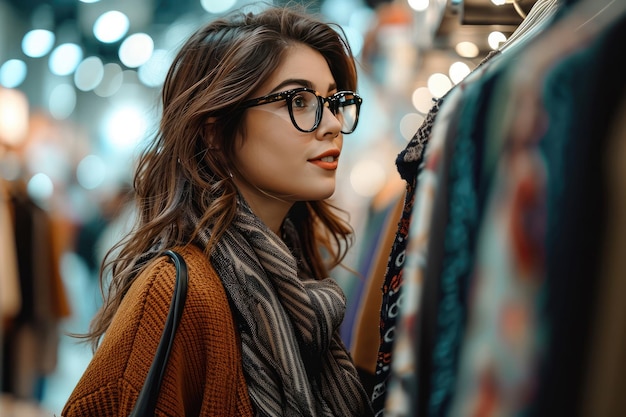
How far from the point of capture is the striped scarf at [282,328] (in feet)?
2.88

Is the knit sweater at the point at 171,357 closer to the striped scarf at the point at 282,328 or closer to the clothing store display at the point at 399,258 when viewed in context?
the striped scarf at the point at 282,328

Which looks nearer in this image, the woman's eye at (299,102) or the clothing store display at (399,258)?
the clothing store display at (399,258)

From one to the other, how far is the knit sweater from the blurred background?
1.17 metres

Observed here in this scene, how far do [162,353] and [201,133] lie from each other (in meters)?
0.41

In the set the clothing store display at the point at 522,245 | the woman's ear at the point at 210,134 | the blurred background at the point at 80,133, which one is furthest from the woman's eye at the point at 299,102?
the blurred background at the point at 80,133

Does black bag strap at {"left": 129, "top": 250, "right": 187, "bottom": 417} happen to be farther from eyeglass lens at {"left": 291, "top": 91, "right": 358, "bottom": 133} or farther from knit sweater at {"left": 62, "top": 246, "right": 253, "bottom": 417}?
eyeglass lens at {"left": 291, "top": 91, "right": 358, "bottom": 133}

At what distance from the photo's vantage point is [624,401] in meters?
0.39

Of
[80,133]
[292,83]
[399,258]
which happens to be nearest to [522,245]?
[399,258]

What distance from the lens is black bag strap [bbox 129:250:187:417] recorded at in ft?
2.31

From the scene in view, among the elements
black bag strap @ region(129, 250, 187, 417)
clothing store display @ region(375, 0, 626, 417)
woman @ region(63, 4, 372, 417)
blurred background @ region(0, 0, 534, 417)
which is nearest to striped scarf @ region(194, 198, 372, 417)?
woman @ region(63, 4, 372, 417)

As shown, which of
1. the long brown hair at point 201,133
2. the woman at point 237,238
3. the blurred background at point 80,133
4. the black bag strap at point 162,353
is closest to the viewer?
the black bag strap at point 162,353

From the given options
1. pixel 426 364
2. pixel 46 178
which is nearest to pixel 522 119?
pixel 426 364

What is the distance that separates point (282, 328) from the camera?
3.00 feet

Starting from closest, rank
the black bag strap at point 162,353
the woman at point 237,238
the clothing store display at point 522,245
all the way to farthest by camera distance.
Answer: the clothing store display at point 522,245
the black bag strap at point 162,353
the woman at point 237,238
